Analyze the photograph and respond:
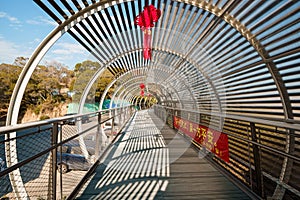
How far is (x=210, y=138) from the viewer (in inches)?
149

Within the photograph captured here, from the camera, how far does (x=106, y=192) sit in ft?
8.01

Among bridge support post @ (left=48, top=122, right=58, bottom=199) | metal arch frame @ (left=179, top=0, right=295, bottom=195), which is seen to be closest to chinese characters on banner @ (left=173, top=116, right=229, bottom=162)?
metal arch frame @ (left=179, top=0, right=295, bottom=195)

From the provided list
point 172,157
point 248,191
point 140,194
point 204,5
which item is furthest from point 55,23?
point 248,191

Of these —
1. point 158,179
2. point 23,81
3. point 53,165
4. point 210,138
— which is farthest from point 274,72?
point 23,81

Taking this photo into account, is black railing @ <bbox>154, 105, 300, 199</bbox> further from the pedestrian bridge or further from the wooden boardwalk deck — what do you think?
the wooden boardwalk deck

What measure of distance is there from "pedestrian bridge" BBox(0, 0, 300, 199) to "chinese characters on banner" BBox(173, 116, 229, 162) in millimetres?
20

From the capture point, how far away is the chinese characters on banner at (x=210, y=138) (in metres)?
3.16

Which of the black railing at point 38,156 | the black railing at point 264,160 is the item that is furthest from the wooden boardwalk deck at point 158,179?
the black railing at point 38,156

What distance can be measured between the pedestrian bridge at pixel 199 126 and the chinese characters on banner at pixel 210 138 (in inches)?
0.8

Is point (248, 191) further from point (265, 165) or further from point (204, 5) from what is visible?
point (204, 5)

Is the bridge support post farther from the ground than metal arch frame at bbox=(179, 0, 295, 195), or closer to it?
closer to it

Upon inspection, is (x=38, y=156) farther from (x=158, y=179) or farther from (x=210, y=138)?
(x=210, y=138)

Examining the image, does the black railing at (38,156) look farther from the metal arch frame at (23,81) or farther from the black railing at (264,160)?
the black railing at (264,160)

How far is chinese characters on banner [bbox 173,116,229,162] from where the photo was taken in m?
3.16
